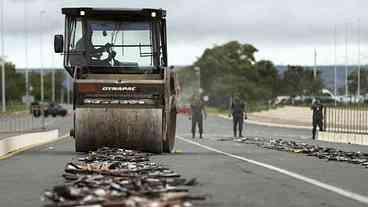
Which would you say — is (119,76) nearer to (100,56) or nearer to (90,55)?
(100,56)

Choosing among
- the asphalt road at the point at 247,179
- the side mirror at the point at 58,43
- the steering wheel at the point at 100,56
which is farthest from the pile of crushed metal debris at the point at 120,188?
the steering wheel at the point at 100,56

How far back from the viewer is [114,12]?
820 inches

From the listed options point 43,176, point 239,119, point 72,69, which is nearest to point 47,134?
point 239,119

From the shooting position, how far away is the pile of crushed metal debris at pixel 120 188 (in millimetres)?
8930

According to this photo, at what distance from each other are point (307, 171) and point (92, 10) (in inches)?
331

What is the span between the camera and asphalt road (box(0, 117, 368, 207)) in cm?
1070

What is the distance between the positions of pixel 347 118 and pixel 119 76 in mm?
22793

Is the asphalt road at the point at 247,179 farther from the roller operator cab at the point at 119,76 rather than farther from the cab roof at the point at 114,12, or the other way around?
the cab roof at the point at 114,12

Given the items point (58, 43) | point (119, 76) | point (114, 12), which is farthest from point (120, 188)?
point (114, 12)

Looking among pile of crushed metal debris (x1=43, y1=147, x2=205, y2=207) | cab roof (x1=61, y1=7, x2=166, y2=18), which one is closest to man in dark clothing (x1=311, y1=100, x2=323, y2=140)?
cab roof (x1=61, y1=7, x2=166, y2=18)

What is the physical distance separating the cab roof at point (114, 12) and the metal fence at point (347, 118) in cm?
1905

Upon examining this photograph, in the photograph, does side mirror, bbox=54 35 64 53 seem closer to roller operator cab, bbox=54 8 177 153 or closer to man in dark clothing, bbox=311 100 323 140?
roller operator cab, bbox=54 8 177 153

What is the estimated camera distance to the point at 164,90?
65.5 ft

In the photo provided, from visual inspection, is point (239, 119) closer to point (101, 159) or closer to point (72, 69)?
point (72, 69)
